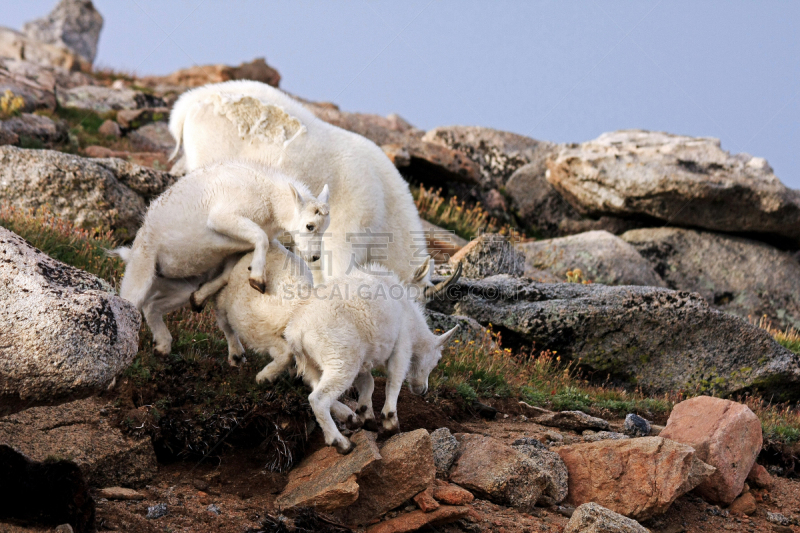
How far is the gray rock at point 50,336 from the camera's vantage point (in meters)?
3.93

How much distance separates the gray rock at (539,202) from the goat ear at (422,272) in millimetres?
12981

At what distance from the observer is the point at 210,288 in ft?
20.6

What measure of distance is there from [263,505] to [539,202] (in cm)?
1852

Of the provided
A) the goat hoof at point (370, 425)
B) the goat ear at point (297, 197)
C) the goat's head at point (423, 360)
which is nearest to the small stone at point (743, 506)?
the goat's head at point (423, 360)

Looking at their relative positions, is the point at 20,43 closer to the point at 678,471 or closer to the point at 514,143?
the point at 514,143

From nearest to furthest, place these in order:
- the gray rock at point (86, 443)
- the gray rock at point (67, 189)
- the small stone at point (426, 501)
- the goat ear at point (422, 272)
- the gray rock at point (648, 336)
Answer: the gray rock at point (86, 443), the small stone at point (426, 501), the goat ear at point (422, 272), the gray rock at point (648, 336), the gray rock at point (67, 189)

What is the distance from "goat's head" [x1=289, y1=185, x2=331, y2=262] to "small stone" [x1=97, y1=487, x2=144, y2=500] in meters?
2.46

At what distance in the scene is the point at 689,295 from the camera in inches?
441

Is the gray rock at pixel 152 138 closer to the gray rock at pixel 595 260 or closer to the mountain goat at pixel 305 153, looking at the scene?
the mountain goat at pixel 305 153

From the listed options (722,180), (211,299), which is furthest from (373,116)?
(211,299)

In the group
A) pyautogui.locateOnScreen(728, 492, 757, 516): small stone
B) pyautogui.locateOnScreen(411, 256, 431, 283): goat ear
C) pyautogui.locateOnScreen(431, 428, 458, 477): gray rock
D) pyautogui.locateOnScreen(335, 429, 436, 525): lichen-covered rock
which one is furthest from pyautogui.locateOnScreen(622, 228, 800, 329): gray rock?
pyautogui.locateOnScreen(335, 429, 436, 525): lichen-covered rock

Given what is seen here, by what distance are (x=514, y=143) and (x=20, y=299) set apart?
24.0 metres

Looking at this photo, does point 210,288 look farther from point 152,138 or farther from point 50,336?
point 152,138

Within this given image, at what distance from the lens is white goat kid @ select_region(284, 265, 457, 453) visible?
530cm
